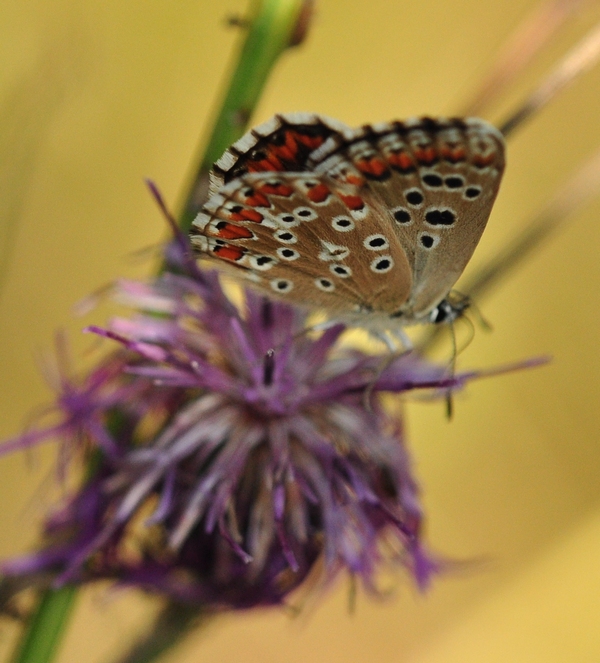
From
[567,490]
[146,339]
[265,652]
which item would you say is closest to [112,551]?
[146,339]

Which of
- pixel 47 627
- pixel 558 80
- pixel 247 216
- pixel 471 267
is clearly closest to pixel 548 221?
pixel 558 80

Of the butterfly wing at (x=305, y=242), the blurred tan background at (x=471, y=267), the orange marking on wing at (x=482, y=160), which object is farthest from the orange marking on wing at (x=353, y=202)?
the blurred tan background at (x=471, y=267)

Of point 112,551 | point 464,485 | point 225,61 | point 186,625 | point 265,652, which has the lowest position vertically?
point 265,652

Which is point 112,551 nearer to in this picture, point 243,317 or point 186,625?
point 186,625

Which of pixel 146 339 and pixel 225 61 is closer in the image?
Answer: pixel 146 339

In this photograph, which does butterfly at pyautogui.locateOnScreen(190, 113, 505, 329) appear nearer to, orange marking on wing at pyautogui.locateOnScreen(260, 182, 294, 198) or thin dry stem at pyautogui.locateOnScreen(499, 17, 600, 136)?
orange marking on wing at pyautogui.locateOnScreen(260, 182, 294, 198)

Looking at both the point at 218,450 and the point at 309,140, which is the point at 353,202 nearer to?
the point at 309,140

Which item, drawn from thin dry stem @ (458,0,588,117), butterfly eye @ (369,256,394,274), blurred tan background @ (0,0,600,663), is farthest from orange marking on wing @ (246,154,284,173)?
blurred tan background @ (0,0,600,663)

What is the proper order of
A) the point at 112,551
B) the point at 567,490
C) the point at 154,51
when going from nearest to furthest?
the point at 112,551 < the point at 154,51 < the point at 567,490
